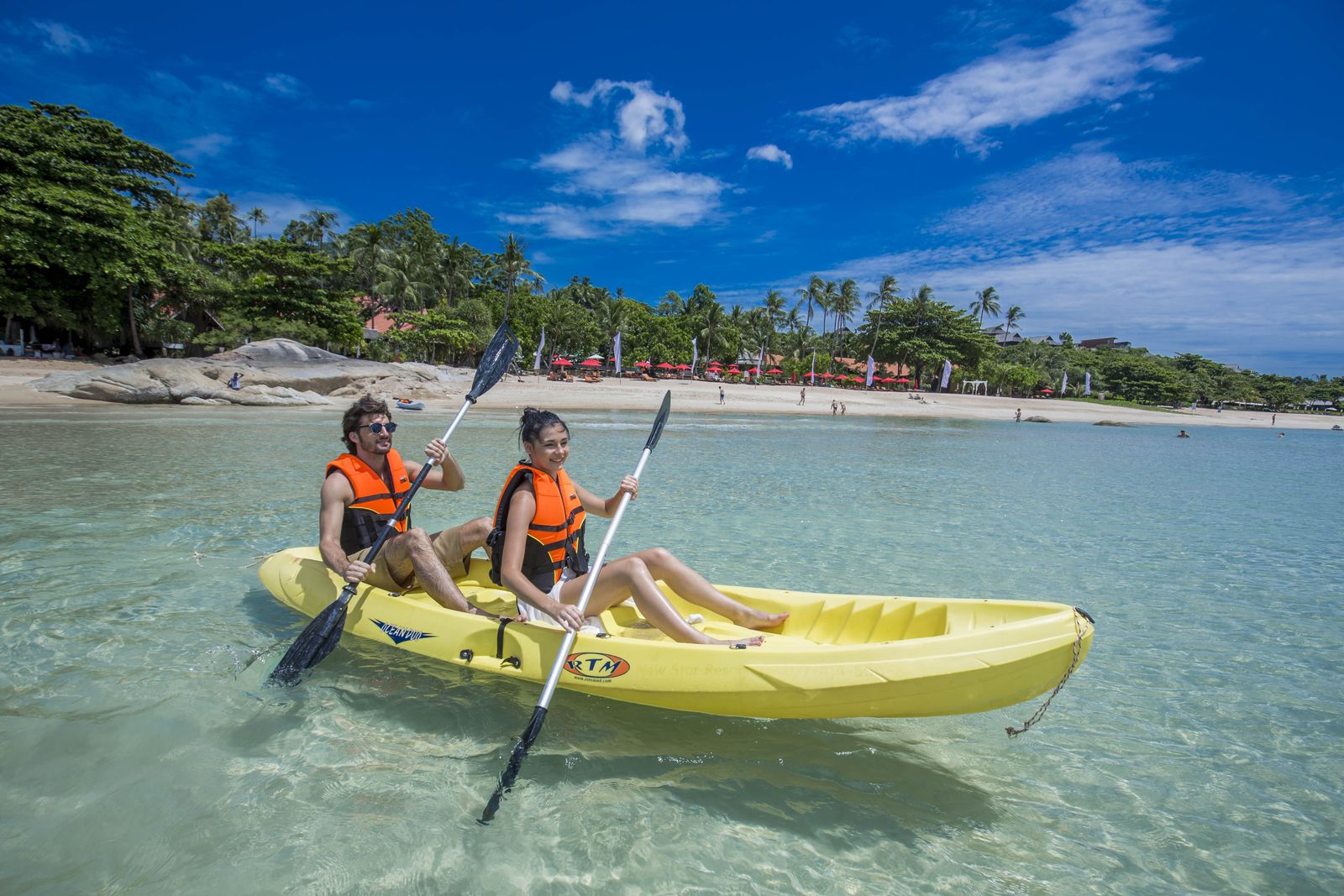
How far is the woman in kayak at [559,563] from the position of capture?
3.49 metres

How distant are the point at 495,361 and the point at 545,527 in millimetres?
2741

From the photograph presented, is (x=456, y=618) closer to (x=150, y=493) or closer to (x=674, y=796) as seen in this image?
(x=674, y=796)

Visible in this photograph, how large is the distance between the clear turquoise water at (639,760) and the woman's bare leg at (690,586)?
0.61 meters

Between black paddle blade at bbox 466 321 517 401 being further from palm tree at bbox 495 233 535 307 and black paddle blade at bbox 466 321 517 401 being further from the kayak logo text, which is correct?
palm tree at bbox 495 233 535 307

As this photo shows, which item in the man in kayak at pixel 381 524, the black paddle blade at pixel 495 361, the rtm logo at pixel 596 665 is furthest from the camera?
the black paddle blade at pixel 495 361

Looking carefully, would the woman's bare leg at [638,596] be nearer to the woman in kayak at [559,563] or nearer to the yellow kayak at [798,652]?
the woman in kayak at [559,563]

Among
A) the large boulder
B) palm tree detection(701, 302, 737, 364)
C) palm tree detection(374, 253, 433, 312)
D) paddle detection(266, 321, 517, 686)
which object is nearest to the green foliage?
the large boulder

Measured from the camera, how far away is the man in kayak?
3.96 meters

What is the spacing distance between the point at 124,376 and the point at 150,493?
18722 mm

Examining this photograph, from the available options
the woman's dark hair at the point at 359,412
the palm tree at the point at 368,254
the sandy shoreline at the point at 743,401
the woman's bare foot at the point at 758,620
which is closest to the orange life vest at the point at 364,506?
the woman's dark hair at the point at 359,412

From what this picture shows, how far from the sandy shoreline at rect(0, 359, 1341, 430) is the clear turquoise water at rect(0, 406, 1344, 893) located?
896 inches

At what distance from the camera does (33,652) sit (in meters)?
4.17

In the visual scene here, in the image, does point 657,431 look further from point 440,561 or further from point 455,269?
point 455,269

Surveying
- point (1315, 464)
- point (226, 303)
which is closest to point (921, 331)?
point (1315, 464)
